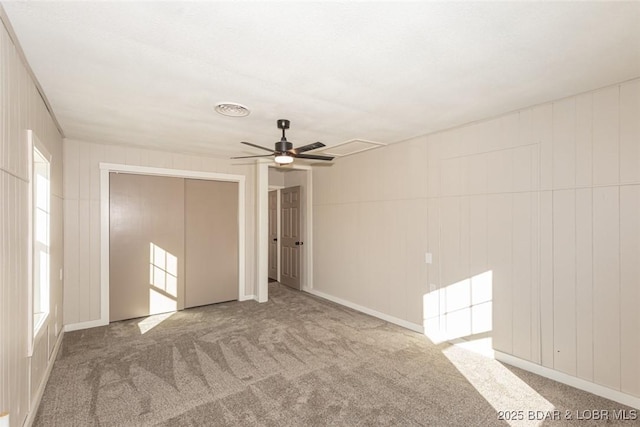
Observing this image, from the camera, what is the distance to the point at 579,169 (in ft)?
9.02

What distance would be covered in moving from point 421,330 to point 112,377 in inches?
136

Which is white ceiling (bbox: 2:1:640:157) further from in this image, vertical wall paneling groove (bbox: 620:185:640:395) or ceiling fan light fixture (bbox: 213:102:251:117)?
vertical wall paneling groove (bbox: 620:185:640:395)

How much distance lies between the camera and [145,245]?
15.5 ft

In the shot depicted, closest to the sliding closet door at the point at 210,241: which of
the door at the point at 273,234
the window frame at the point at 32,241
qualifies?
the door at the point at 273,234

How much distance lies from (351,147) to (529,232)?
8.31 ft

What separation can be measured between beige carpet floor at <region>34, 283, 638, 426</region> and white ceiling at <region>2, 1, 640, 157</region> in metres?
2.55

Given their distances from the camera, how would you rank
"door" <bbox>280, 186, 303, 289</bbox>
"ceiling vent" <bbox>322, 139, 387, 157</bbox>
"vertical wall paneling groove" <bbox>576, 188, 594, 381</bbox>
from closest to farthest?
"vertical wall paneling groove" <bbox>576, 188, 594, 381</bbox> → "ceiling vent" <bbox>322, 139, 387, 157</bbox> → "door" <bbox>280, 186, 303, 289</bbox>

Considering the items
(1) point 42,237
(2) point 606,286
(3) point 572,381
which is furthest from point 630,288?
(1) point 42,237

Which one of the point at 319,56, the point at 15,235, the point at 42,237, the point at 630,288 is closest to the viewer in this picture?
the point at 15,235

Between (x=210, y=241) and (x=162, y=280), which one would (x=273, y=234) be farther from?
(x=162, y=280)

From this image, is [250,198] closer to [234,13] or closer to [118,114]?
[118,114]

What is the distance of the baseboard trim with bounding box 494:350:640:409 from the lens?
2488 millimetres

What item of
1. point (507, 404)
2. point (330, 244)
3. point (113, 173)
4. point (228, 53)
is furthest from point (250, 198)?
point (507, 404)

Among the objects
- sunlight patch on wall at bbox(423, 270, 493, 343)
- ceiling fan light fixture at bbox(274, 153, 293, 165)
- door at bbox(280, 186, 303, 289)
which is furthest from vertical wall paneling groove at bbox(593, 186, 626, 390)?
door at bbox(280, 186, 303, 289)
